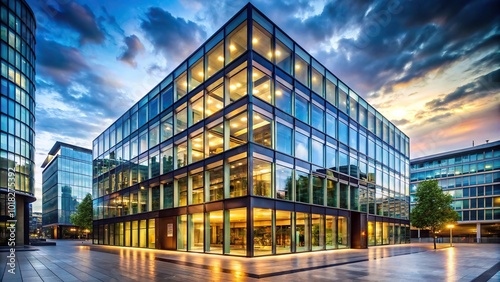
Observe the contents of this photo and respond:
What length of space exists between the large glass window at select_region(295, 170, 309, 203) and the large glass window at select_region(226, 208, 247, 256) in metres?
5.83

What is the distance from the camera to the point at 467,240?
6334 centimetres

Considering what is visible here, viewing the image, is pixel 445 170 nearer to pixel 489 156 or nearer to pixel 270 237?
pixel 489 156

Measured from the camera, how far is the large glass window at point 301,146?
29234 mm

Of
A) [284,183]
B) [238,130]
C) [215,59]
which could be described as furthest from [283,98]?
[284,183]

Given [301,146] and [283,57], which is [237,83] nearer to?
[283,57]

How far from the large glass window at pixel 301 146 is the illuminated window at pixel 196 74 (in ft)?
36.8

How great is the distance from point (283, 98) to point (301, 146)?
5033mm

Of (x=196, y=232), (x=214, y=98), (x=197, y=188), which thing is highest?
(x=214, y=98)

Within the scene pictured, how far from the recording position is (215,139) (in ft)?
93.8

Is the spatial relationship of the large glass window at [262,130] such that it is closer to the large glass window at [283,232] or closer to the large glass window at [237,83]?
the large glass window at [237,83]

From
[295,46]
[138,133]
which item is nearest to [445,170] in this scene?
[295,46]

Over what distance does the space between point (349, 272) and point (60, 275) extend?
1407cm

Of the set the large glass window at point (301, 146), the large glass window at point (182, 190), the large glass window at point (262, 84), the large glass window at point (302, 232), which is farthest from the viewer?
the large glass window at point (182, 190)

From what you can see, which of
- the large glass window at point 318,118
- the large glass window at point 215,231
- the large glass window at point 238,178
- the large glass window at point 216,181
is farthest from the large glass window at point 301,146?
the large glass window at point 215,231
